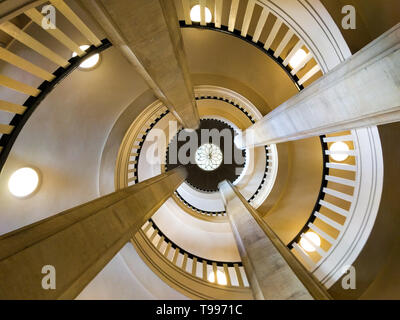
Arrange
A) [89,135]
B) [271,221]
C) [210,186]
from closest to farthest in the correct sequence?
[89,135] < [271,221] < [210,186]

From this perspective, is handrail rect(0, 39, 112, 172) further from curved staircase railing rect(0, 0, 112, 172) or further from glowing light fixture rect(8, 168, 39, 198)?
glowing light fixture rect(8, 168, 39, 198)

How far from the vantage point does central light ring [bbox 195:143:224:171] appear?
13898 millimetres

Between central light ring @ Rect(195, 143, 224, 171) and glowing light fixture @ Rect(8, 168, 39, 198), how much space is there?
32.1 feet

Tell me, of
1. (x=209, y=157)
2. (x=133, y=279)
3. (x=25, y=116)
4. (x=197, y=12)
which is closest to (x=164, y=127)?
(x=197, y=12)

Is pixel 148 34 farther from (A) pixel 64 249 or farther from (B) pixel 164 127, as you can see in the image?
(B) pixel 164 127

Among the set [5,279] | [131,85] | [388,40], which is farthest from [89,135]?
[388,40]

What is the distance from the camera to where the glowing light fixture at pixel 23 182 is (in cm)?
432

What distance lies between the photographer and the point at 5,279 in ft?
3.64

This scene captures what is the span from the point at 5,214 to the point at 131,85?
360 cm

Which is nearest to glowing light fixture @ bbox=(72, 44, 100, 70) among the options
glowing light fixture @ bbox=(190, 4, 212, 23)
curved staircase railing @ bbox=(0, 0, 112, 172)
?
curved staircase railing @ bbox=(0, 0, 112, 172)

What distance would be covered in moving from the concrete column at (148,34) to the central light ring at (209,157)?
33.0 ft

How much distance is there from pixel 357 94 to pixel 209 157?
11.9 meters
